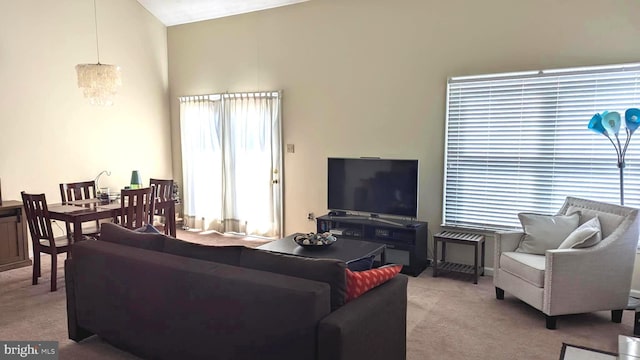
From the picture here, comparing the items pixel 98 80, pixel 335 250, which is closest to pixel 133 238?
pixel 335 250

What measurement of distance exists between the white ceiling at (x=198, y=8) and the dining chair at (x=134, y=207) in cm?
291

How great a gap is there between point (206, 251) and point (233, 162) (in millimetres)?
4024

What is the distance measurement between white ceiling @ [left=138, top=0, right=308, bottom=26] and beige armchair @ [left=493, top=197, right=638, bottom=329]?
4328 millimetres

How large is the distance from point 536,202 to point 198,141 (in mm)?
4815

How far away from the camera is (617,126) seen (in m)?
3.79

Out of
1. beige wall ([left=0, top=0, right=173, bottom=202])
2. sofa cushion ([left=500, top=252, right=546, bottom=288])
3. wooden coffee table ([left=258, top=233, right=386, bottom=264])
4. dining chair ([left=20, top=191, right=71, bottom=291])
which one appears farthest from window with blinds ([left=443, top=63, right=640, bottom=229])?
beige wall ([left=0, top=0, right=173, bottom=202])

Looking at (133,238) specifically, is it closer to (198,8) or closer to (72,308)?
(72,308)

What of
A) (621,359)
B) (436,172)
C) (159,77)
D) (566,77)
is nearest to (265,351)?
(621,359)

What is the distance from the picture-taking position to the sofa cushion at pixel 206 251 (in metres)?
2.55

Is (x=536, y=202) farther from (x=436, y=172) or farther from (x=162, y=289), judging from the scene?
(x=162, y=289)

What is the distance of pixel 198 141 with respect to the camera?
22.6ft

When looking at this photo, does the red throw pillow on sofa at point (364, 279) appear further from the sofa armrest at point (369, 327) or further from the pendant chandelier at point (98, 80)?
the pendant chandelier at point (98, 80)

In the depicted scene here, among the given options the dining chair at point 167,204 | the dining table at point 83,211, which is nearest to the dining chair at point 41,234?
the dining table at point 83,211

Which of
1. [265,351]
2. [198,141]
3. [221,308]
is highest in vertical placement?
[198,141]
